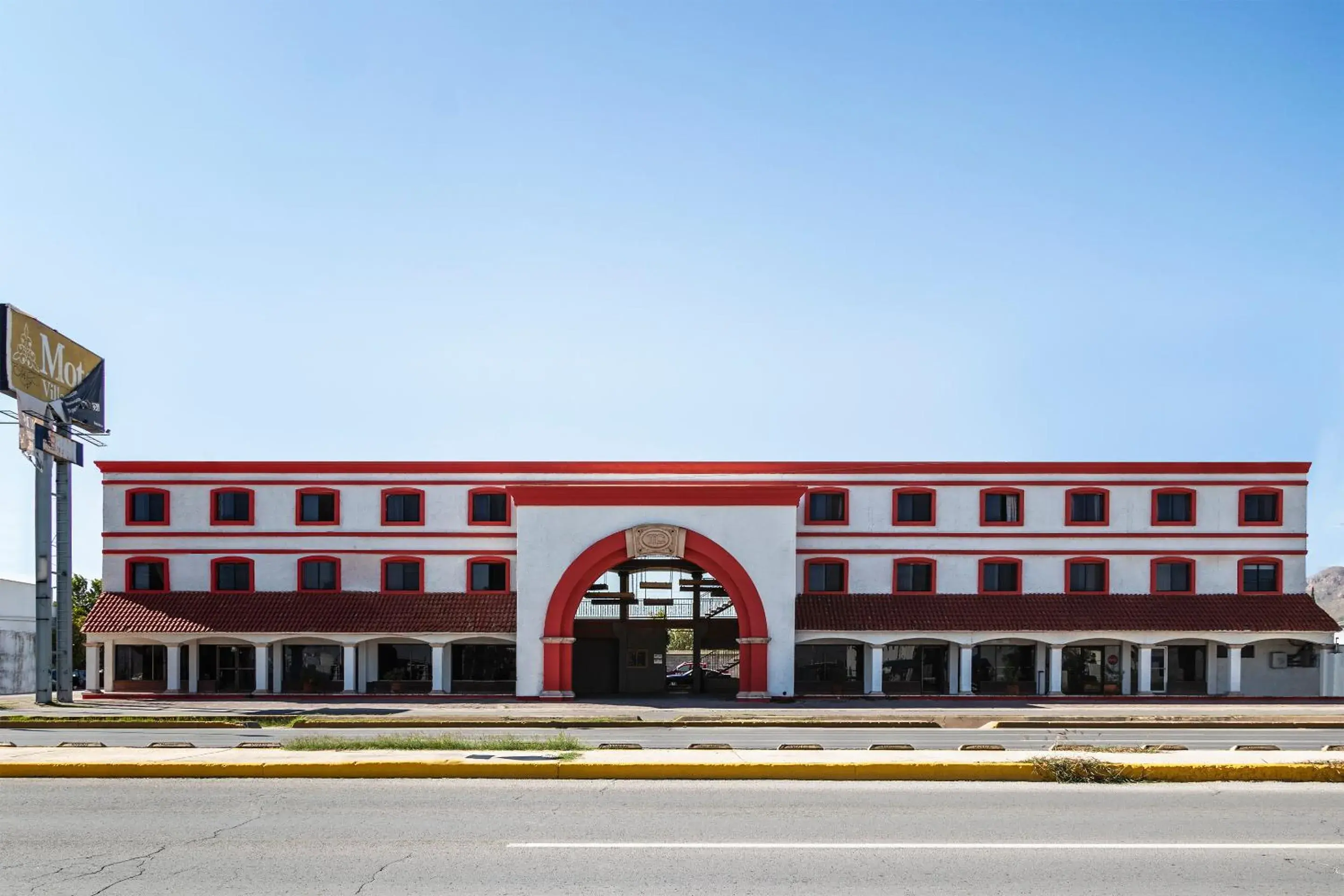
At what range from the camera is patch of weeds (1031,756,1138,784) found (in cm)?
1434

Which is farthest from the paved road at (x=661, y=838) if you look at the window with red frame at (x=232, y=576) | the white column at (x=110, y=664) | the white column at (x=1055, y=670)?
the white column at (x=110, y=664)

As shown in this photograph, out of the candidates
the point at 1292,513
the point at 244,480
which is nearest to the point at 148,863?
the point at 244,480

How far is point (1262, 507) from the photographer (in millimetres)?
43594

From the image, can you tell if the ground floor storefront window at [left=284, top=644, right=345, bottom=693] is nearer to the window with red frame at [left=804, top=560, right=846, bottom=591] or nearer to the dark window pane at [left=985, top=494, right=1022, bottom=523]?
the window with red frame at [left=804, top=560, right=846, bottom=591]

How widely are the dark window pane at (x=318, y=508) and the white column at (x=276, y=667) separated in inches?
196

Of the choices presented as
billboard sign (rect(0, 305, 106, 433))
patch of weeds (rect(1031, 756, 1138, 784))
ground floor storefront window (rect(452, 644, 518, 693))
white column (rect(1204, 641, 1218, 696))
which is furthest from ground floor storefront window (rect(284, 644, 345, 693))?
patch of weeds (rect(1031, 756, 1138, 784))

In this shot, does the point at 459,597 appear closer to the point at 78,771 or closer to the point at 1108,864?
the point at 78,771

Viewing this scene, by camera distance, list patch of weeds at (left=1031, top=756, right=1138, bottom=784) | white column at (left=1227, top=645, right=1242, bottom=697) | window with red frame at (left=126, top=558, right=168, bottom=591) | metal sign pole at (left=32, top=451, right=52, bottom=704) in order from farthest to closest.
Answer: window with red frame at (left=126, top=558, right=168, bottom=591) < white column at (left=1227, top=645, right=1242, bottom=697) < metal sign pole at (left=32, top=451, right=52, bottom=704) < patch of weeds at (left=1031, top=756, right=1138, bottom=784)

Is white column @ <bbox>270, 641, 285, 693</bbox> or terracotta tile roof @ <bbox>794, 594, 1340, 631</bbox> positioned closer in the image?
terracotta tile roof @ <bbox>794, 594, 1340, 631</bbox>

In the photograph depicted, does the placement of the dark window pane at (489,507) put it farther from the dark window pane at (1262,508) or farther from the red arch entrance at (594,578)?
the dark window pane at (1262,508)

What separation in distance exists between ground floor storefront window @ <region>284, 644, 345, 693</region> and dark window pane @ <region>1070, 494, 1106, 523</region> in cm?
2897

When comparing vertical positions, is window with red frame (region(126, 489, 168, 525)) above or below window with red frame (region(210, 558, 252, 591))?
above

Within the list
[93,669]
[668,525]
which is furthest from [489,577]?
[93,669]

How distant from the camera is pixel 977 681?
43125 mm
